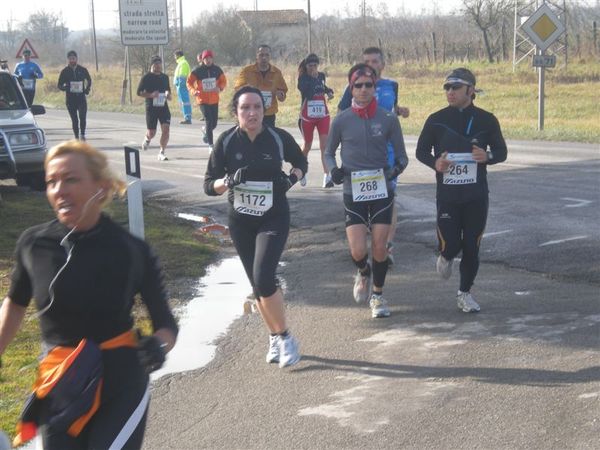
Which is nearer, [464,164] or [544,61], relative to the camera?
[464,164]

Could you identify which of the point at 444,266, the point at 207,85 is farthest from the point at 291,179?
the point at 207,85

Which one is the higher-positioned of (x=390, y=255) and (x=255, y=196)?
(x=255, y=196)

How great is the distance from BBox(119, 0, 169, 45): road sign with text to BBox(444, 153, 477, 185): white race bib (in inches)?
348

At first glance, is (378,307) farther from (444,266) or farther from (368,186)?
(368,186)

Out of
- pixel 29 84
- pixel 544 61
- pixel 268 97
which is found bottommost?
pixel 268 97

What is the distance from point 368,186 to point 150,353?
4384mm

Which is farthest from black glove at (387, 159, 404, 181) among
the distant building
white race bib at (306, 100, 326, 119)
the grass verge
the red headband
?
the distant building

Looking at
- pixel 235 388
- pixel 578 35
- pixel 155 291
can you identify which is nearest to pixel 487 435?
pixel 235 388

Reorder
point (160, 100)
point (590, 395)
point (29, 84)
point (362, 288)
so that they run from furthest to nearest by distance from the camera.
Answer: point (29, 84) → point (160, 100) → point (362, 288) → point (590, 395)

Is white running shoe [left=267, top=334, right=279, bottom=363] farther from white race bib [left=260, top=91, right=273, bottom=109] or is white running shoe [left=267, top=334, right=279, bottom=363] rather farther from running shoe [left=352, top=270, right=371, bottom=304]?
white race bib [left=260, top=91, right=273, bottom=109]

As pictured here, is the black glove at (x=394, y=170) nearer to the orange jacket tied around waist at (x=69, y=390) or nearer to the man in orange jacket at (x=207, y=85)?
the orange jacket tied around waist at (x=69, y=390)

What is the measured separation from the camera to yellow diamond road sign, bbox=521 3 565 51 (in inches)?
891

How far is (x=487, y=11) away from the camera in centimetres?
6069

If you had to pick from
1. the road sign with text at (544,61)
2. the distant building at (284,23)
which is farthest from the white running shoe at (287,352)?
the distant building at (284,23)
